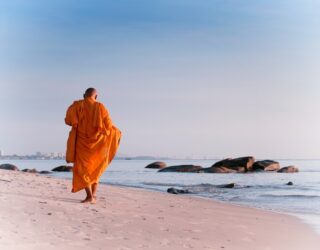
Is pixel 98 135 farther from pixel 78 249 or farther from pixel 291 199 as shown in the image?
pixel 291 199

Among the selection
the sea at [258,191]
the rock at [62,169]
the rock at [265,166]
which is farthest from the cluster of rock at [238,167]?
the sea at [258,191]

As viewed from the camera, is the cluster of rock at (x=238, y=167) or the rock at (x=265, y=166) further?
the rock at (x=265, y=166)

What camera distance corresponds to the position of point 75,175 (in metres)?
9.03

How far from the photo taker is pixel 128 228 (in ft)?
21.8

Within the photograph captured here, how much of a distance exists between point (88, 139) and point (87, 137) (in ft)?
0.15

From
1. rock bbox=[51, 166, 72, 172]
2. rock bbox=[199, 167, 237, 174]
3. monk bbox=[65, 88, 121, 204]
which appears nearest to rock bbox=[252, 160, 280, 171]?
rock bbox=[199, 167, 237, 174]

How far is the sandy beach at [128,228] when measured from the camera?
5.61 metres

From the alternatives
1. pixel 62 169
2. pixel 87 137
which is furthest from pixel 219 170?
pixel 87 137

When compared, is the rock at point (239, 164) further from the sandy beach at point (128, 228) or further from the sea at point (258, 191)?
the sandy beach at point (128, 228)

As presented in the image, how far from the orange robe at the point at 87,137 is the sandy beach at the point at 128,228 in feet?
2.07

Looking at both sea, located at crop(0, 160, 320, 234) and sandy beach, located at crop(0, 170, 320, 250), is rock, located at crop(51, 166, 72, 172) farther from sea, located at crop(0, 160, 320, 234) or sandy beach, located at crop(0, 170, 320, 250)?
sandy beach, located at crop(0, 170, 320, 250)

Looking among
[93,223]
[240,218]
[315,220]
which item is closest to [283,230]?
[240,218]

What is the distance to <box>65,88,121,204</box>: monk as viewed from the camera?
902 cm

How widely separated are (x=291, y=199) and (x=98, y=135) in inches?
405
